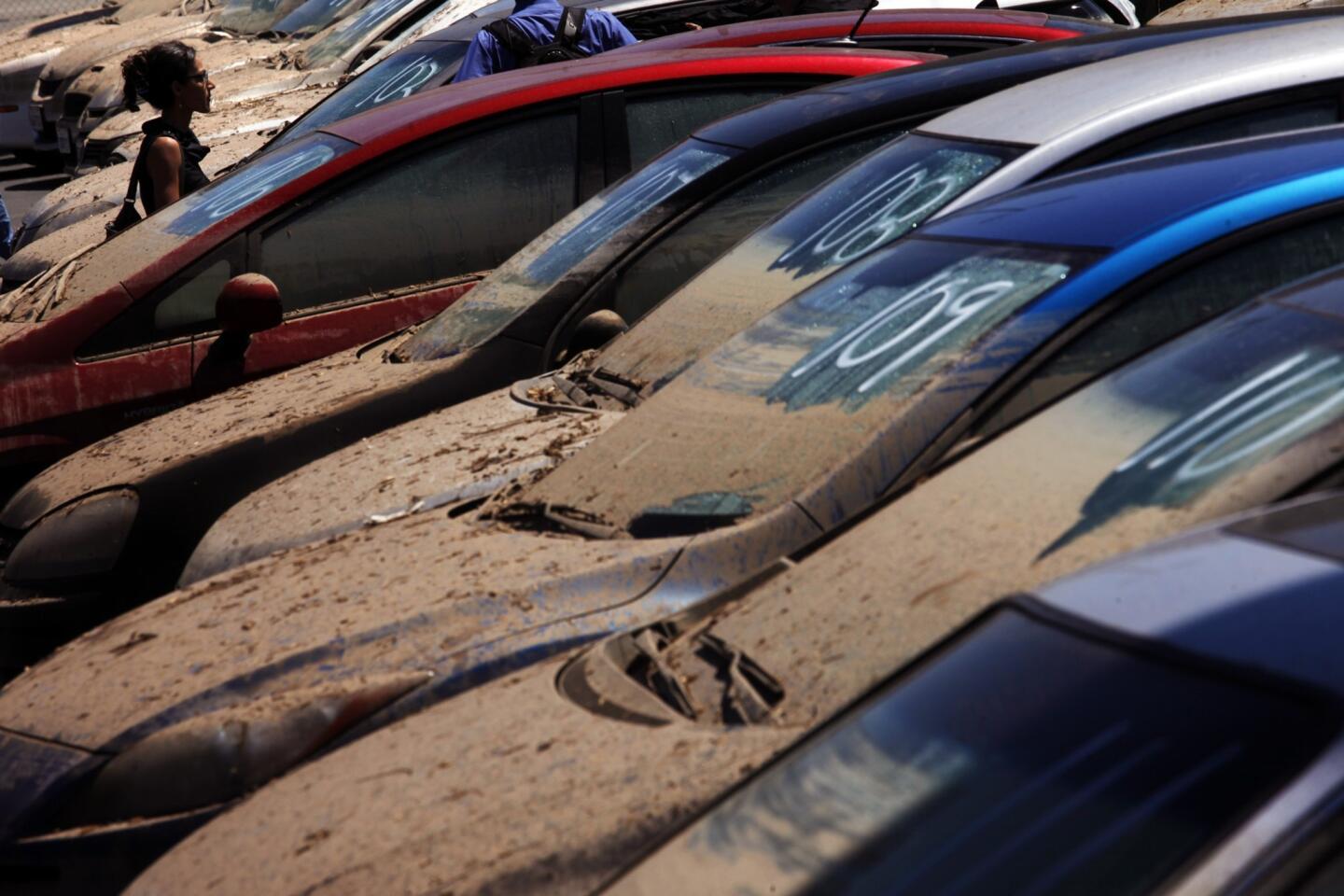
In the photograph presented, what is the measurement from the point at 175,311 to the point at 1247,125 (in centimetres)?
353

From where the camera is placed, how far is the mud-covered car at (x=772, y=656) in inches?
95.8

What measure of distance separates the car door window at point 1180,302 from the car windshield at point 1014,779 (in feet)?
3.92

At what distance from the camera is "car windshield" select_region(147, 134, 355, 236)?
5.95 metres

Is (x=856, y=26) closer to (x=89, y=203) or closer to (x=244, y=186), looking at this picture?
(x=244, y=186)

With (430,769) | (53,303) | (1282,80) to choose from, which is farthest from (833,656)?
(53,303)

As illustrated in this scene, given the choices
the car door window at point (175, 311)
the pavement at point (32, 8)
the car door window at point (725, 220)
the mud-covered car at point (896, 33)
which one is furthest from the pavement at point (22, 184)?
the car door window at point (725, 220)

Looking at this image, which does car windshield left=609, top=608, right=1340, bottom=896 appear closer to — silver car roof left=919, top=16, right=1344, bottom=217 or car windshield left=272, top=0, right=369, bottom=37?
silver car roof left=919, top=16, right=1344, bottom=217

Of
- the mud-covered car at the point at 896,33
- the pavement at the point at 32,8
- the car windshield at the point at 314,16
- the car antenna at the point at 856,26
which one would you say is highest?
the car antenna at the point at 856,26

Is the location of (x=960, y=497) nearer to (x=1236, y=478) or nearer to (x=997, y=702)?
(x=1236, y=478)

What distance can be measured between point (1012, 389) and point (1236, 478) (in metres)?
0.78

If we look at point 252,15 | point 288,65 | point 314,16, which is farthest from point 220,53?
point 288,65

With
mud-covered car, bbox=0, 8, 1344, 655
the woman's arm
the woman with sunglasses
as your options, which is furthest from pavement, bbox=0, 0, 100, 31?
mud-covered car, bbox=0, 8, 1344, 655

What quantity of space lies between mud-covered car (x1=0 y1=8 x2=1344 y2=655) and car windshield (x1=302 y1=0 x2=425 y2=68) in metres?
6.32

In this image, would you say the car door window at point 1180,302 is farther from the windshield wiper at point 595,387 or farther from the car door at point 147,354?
the car door at point 147,354
